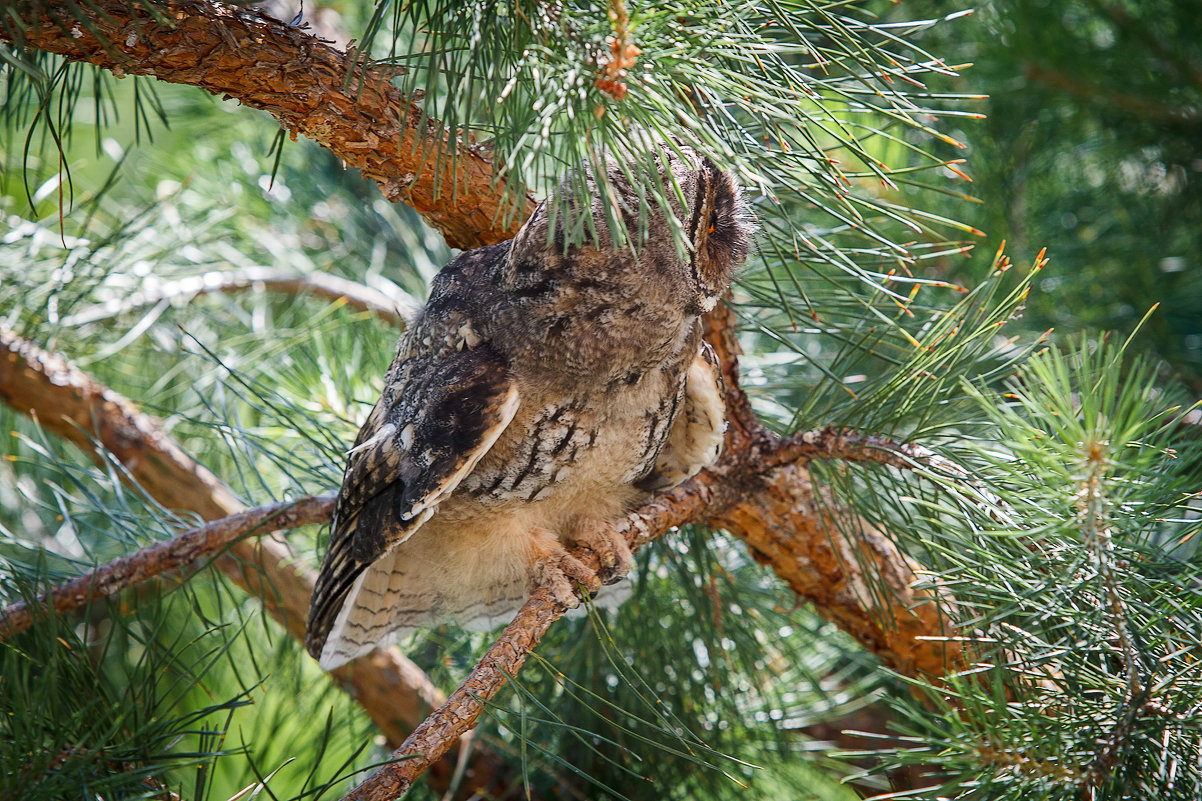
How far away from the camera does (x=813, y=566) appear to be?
48.4 inches

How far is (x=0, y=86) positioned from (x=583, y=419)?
154 cm

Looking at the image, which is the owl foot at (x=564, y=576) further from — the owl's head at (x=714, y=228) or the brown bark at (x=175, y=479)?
the brown bark at (x=175, y=479)

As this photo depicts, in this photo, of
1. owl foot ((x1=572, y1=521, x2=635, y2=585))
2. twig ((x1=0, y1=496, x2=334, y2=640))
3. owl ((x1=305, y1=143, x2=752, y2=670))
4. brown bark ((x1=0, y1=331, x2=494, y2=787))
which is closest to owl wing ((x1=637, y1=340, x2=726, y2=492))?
owl ((x1=305, y1=143, x2=752, y2=670))

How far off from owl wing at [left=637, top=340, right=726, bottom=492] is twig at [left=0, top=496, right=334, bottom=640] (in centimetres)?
55

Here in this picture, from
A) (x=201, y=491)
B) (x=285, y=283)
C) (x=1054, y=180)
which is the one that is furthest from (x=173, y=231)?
(x=1054, y=180)

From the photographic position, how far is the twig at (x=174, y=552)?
107 cm

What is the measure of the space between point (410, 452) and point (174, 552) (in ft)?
1.21

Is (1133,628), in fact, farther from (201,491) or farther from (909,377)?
(201,491)

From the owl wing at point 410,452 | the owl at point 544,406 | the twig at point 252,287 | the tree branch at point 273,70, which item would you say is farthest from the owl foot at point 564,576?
the twig at point 252,287

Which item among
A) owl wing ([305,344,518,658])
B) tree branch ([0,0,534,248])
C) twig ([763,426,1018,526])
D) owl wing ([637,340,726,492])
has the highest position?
tree branch ([0,0,534,248])

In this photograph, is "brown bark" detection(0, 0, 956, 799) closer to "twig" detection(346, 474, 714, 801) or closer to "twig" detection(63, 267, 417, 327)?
"twig" detection(346, 474, 714, 801)

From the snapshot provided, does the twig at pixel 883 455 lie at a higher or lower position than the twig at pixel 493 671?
lower

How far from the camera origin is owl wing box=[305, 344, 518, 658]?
1004mm

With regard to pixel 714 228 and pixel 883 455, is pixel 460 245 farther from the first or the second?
pixel 883 455
